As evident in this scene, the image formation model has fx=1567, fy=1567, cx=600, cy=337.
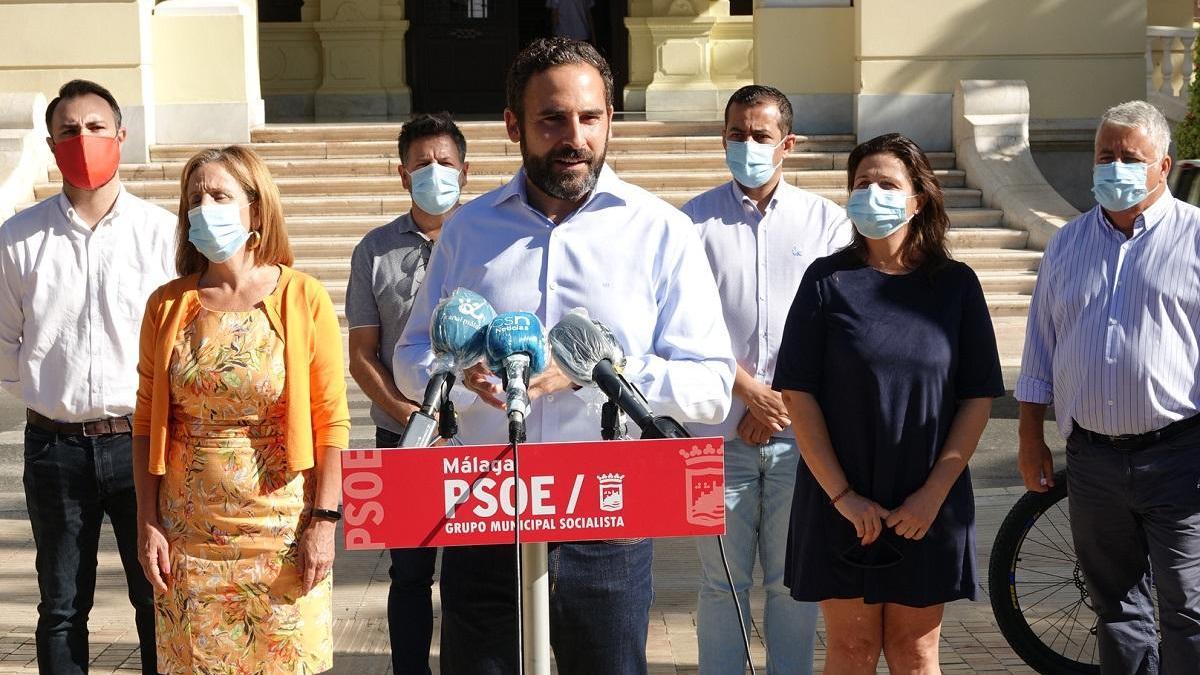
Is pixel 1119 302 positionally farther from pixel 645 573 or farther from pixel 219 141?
pixel 219 141

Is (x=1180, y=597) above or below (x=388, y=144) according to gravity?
below

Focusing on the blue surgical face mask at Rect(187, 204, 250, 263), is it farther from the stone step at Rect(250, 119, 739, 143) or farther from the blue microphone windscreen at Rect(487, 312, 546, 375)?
the stone step at Rect(250, 119, 739, 143)

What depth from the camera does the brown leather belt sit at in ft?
16.3

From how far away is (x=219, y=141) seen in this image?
1658 cm

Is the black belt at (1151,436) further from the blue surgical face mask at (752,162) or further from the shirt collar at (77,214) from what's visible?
the shirt collar at (77,214)

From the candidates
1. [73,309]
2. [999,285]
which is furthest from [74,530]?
[999,285]

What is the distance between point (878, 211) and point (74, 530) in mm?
2667

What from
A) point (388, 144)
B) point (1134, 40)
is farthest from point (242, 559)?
point (1134, 40)

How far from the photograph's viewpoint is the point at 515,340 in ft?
9.12

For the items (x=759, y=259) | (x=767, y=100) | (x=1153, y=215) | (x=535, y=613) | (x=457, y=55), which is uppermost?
(x=457, y=55)

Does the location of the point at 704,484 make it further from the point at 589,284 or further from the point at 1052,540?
the point at 1052,540

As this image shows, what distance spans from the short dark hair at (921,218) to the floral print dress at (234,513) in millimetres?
1757

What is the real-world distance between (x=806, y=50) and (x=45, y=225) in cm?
1266

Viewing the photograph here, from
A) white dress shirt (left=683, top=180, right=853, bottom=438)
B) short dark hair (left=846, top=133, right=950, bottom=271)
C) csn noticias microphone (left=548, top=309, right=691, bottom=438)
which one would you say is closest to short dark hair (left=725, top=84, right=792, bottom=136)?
white dress shirt (left=683, top=180, right=853, bottom=438)
